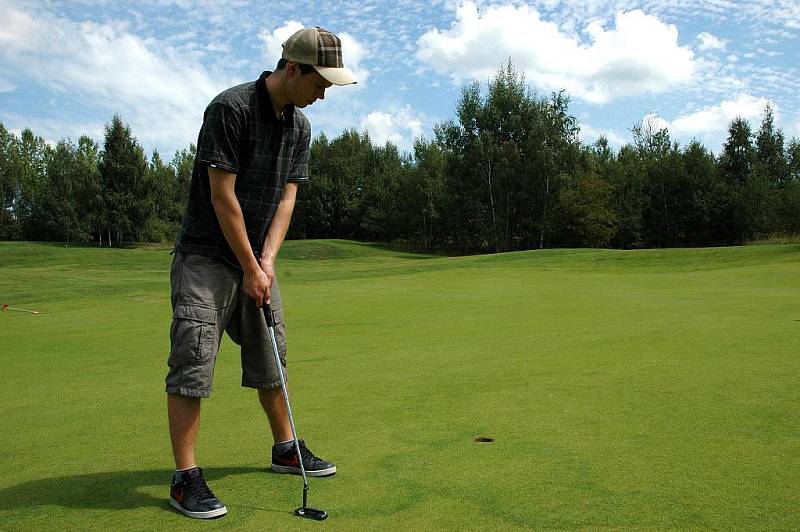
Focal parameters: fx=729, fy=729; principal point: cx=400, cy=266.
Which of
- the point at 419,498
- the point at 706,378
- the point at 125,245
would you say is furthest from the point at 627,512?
the point at 125,245

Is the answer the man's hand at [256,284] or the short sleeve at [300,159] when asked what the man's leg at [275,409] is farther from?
the short sleeve at [300,159]

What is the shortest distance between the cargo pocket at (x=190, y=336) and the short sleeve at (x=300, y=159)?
844mm

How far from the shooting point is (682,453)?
3.36 metres

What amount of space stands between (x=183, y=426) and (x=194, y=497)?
1.37 feet

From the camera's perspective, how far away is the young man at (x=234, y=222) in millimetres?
3238

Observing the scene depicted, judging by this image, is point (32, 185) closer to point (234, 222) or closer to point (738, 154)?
point (738, 154)

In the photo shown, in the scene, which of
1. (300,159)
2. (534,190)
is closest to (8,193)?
(534,190)

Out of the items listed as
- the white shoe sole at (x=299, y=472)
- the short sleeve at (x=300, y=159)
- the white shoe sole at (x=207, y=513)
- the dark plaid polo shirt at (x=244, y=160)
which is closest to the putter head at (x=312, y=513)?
the white shoe sole at (x=207, y=513)

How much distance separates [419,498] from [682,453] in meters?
1.30

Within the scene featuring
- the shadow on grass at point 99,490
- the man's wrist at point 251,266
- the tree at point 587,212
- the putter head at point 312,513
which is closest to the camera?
the putter head at point 312,513

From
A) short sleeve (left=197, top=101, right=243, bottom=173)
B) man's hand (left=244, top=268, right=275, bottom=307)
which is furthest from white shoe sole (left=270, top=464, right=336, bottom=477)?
short sleeve (left=197, top=101, right=243, bottom=173)

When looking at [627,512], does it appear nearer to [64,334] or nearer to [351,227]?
[64,334]

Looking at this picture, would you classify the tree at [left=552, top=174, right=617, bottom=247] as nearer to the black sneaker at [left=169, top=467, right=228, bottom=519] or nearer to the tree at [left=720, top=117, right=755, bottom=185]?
the tree at [left=720, top=117, right=755, bottom=185]

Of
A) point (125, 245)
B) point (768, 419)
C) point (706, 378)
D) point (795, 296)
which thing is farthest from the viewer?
point (125, 245)
